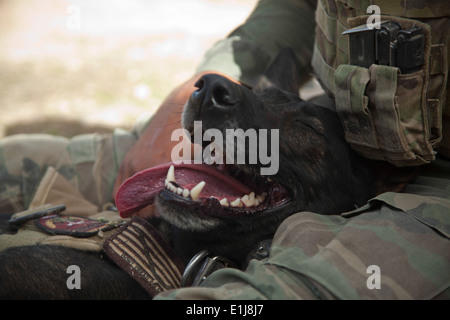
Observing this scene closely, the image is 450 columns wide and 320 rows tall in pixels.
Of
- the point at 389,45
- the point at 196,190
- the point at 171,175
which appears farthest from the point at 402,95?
the point at 171,175

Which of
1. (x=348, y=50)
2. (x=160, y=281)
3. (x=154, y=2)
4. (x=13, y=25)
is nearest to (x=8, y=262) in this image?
(x=160, y=281)

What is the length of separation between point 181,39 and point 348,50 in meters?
5.27

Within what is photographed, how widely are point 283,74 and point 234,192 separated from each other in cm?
93

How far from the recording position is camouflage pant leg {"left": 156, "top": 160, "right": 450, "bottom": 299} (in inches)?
59.2

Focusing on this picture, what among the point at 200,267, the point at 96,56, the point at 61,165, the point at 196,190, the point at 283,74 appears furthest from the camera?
the point at 96,56

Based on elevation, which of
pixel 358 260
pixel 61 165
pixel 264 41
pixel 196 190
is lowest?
pixel 61 165

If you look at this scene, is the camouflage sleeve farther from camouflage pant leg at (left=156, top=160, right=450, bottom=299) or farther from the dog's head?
camouflage pant leg at (left=156, top=160, right=450, bottom=299)

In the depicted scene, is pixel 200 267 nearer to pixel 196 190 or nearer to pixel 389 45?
pixel 196 190

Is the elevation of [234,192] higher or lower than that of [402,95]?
lower

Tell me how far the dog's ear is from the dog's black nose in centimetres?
74

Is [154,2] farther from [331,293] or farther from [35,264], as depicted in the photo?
[331,293]

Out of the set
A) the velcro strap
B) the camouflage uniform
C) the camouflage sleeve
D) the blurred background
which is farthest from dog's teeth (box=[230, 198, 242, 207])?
the blurred background

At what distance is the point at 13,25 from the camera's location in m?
7.64

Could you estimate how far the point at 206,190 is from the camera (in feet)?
6.86
